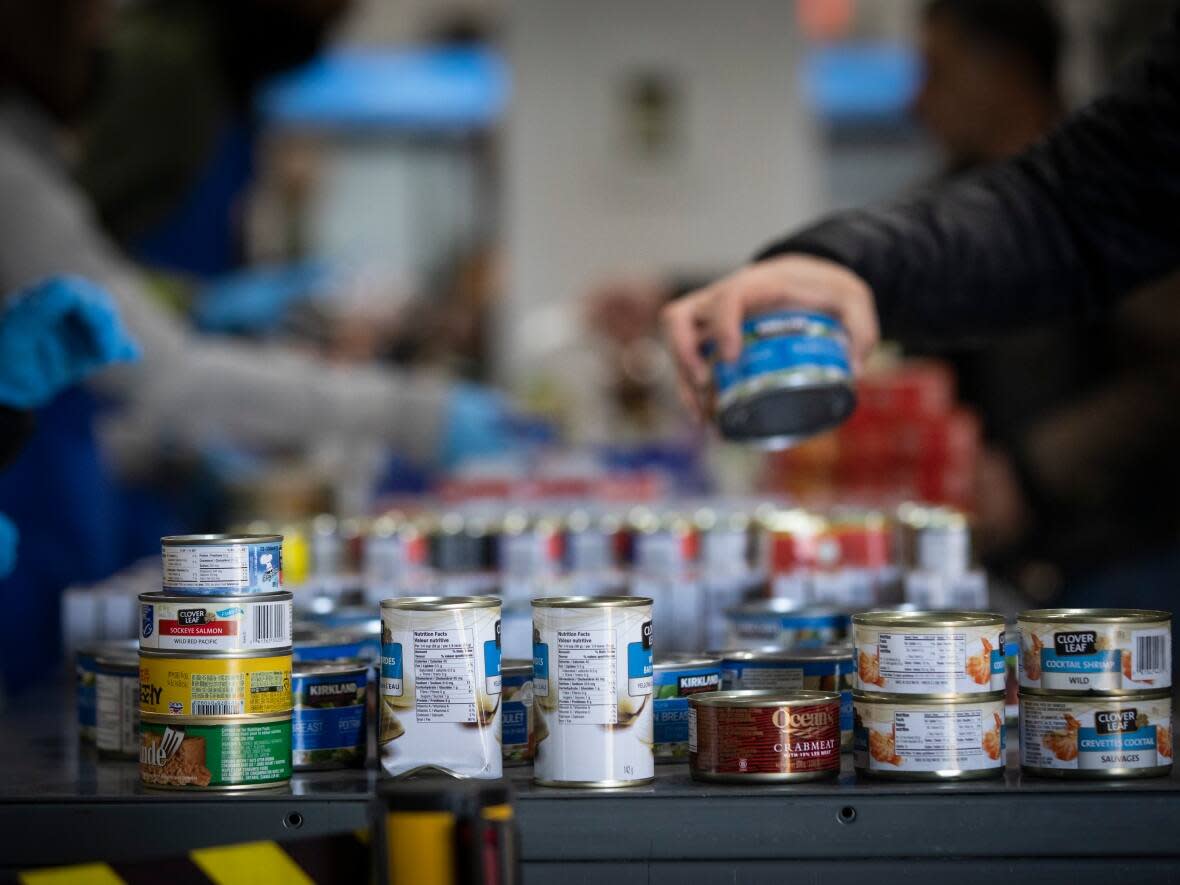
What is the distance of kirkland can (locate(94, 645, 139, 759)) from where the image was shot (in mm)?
1659

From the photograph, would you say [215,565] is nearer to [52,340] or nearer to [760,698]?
[760,698]

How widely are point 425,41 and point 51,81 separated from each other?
953 centimetres

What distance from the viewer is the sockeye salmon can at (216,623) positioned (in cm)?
142

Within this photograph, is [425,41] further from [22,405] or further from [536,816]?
[536,816]

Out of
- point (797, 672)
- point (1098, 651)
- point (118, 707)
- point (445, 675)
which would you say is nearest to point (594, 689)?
point (445, 675)

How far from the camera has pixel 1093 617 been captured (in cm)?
144

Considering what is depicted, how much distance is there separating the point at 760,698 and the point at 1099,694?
311 mm

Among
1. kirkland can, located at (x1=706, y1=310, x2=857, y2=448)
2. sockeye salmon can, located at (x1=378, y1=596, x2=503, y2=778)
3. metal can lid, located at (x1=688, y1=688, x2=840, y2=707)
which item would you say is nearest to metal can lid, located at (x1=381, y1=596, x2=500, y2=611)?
sockeye salmon can, located at (x1=378, y1=596, x2=503, y2=778)

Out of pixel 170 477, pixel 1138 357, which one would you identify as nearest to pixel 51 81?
pixel 170 477

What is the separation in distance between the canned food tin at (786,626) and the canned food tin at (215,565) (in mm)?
636

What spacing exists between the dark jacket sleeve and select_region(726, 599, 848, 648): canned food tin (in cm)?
41

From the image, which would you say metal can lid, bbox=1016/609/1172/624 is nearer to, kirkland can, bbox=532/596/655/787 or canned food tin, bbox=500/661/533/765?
kirkland can, bbox=532/596/655/787

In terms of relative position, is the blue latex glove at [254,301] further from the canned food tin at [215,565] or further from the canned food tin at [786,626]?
the canned food tin at [215,565]

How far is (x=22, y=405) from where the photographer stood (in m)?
2.28
